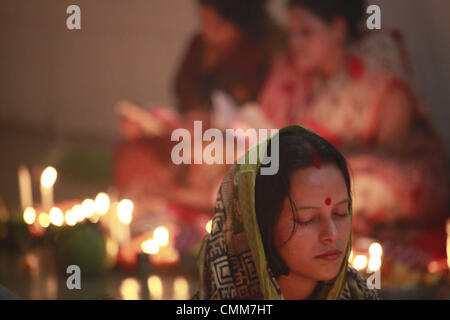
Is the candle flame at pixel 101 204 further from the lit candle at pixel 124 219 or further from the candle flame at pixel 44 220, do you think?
the candle flame at pixel 44 220

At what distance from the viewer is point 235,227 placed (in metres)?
1.25

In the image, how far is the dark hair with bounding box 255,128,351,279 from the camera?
3.99 ft

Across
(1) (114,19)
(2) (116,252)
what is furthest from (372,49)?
(2) (116,252)

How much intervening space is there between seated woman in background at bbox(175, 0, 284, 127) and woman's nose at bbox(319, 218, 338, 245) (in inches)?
157

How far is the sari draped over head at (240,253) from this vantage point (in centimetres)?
120

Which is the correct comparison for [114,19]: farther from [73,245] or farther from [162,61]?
[73,245]

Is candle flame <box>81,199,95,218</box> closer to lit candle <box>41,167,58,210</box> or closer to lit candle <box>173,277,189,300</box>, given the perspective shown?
lit candle <box>41,167,58,210</box>

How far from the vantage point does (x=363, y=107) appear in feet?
16.1

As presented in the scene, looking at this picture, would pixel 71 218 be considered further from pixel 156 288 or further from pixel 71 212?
pixel 156 288

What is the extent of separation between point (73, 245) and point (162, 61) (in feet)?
8.26

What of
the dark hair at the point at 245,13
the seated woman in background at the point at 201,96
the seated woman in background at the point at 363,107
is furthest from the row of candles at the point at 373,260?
the dark hair at the point at 245,13

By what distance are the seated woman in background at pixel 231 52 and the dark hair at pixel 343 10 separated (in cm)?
39

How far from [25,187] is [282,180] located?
14.3ft

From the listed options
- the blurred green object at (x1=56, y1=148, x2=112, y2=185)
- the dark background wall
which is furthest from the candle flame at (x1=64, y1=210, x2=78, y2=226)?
the dark background wall
